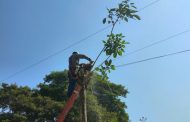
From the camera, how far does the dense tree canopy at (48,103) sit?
93.8 ft

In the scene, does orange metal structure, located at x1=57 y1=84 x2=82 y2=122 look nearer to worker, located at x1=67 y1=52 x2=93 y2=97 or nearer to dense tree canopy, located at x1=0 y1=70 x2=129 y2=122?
worker, located at x1=67 y1=52 x2=93 y2=97

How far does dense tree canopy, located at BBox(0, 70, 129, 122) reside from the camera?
A: 93.8 ft

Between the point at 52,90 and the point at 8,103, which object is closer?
the point at 8,103

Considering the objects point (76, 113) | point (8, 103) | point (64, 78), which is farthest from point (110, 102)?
point (8, 103)

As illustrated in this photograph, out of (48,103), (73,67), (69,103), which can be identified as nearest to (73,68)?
(73,67)

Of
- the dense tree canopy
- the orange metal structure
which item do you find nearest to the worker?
the orange metal structure

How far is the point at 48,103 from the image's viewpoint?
30547mm

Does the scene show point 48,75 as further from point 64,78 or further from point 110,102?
point 110,102

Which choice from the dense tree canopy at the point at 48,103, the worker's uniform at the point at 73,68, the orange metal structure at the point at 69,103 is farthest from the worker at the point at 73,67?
the dense tree canopy at the point at 48,103

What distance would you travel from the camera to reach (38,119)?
99.5ft

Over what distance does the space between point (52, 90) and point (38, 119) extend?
374 cm

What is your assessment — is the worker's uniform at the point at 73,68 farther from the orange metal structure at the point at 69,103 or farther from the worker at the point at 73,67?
the orange metal structure at the point at 69,103

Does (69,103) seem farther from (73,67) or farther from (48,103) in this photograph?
(48,103)

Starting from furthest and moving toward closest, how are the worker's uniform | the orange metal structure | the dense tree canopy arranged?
1. the dense tree canopy
2. the worker's uniform
3. the orange metal structure
